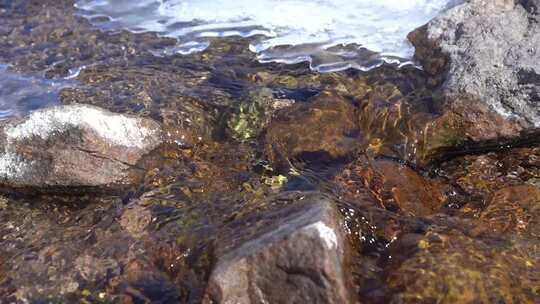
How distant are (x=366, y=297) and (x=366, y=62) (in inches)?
100

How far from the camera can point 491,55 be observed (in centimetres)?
397

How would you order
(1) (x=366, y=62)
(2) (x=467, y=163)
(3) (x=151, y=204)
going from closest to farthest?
(3) (x=151, y=204) < (2) (x=467, y=163) < (1) (x=366, y=62)

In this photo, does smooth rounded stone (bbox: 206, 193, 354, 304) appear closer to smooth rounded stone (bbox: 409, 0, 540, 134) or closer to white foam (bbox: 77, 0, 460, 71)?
smooth rounded stone (bbox: 409, 0, 540, 134)

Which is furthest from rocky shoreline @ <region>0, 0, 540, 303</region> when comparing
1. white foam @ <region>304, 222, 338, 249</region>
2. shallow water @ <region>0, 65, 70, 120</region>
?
shallow water @ <region>0, 65, 70, 120</region>

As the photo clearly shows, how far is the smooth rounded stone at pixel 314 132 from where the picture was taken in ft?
12.7

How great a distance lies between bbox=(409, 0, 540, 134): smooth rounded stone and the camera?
3.70 metres

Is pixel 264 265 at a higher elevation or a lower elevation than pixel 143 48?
lower

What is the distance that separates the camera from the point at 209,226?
324 centimetres

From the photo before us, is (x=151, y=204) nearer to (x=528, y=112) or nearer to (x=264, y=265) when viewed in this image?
(x=264, y=265)

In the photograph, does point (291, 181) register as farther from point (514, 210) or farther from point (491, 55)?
point (491, 55)

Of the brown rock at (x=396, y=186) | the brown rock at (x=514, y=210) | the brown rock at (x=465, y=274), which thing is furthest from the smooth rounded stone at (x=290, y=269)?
the brown rock at (x=514, y=210)

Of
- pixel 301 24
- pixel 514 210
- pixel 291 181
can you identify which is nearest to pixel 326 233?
pixel 291 181

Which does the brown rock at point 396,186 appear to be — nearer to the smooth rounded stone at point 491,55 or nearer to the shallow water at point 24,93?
the smooth rounded stone at point 491,55

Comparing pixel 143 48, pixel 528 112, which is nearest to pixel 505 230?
pixel 528 112
